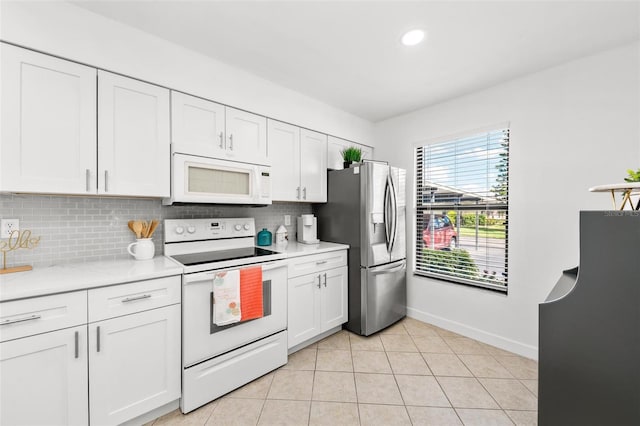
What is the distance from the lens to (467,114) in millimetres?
2842

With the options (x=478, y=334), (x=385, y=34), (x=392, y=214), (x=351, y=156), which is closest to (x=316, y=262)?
(x=392, y=214)

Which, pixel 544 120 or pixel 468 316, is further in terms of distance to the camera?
pixel 468 316

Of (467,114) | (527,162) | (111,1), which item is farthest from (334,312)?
(111,1)

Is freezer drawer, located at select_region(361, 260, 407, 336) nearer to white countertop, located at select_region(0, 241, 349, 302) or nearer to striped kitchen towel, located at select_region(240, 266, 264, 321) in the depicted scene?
striped kitchen towel, located at select_region(240, 266, 264, 321)

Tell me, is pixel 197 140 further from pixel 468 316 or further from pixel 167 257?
pixel 468 316

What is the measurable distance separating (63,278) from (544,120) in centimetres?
370

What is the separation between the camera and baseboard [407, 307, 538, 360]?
244cm

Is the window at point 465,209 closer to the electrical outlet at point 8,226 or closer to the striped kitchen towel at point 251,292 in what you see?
the striped kitchen towel at point 251,292

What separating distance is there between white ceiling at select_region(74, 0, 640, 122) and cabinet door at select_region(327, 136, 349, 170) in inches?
28.7

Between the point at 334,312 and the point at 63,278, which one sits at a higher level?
the point at 63,278

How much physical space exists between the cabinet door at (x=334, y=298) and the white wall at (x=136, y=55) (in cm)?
164

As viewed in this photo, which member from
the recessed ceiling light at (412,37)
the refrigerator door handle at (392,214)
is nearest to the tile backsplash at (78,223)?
the refrigerator door handle at (392,214)

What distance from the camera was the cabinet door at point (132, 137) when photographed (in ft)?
5.73

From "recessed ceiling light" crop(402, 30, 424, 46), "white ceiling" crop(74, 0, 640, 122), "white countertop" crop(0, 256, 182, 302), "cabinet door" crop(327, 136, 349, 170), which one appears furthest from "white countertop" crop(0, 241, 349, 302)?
"recessed ceiling light" crop(402, 30, 424, 46)
